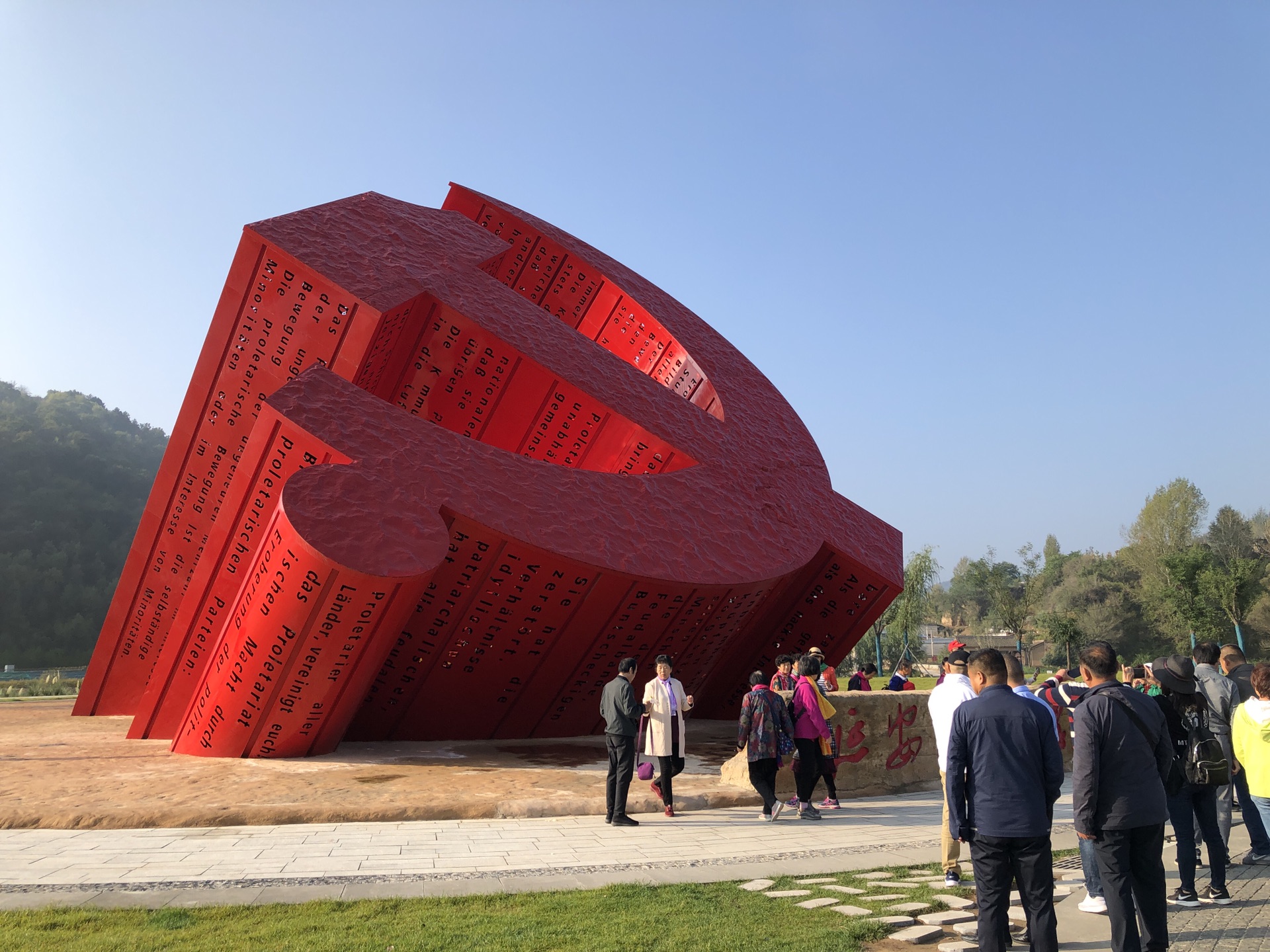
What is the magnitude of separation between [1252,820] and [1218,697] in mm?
1538

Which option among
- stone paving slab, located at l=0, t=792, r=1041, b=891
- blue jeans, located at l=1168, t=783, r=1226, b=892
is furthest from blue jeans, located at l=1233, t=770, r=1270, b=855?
stone paving slab, located at l=0, t=792, r=1041, b=891

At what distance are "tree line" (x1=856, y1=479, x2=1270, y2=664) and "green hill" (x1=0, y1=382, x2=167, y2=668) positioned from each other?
46809 millimetres

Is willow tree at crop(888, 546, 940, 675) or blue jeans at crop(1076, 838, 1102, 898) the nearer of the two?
blue jeans at crop(1076, 838, 1102, 898)

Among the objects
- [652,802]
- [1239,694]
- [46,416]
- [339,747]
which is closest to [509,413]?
[339,747]

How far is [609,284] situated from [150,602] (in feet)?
29.9

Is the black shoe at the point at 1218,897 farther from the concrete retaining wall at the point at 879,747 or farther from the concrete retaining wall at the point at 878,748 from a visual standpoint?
the concrete retaining wall at the point at 879,747

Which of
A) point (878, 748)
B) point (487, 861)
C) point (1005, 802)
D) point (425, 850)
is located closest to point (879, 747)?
point (878, 748)

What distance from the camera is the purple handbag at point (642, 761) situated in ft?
24.9

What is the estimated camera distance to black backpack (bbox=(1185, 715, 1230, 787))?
549cm

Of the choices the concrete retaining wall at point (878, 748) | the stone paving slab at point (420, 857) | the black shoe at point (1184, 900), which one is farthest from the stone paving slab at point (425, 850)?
the black shoe at point (1184, 900)

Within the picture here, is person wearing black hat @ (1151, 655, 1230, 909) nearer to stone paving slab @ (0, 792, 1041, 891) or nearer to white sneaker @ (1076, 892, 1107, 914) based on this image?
white sneaker @ (1076, 892, 1107, 914)

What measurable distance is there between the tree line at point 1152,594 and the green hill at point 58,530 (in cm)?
4681

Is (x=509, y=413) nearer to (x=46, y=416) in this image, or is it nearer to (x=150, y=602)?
(x=150, y=602)

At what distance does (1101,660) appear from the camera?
4.36m
